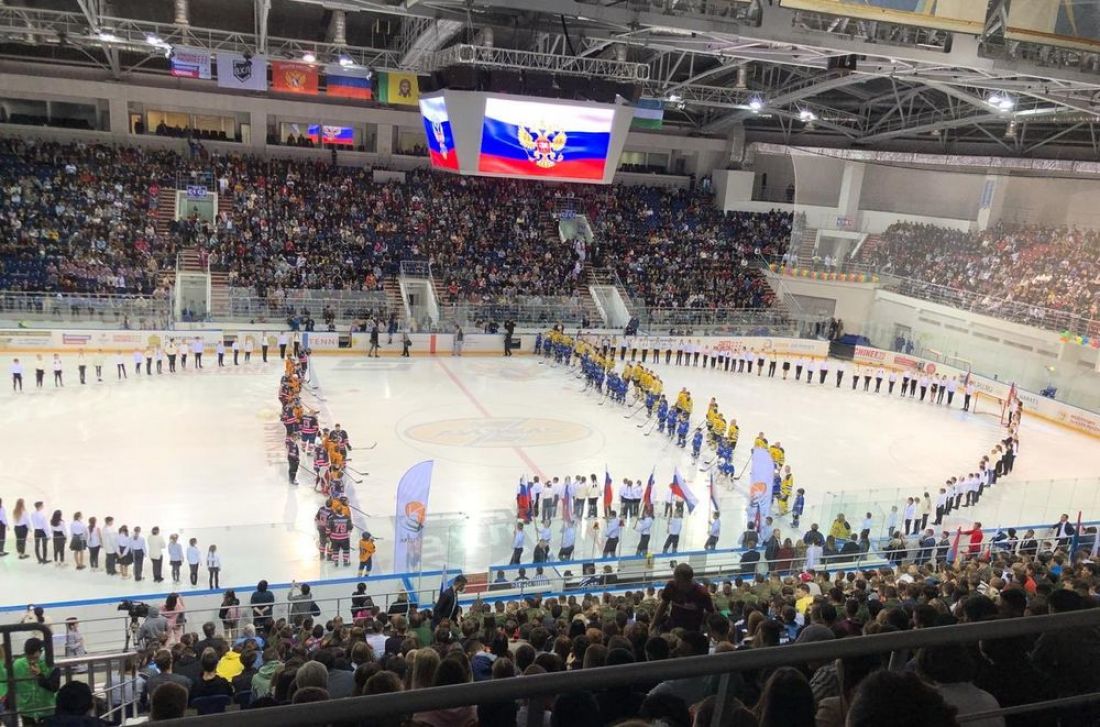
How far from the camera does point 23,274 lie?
27359 mm

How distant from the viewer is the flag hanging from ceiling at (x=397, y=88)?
26.6 m

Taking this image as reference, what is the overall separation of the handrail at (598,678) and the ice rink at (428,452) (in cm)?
995

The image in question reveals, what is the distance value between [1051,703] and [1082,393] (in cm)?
2929

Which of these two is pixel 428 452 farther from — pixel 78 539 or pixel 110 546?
pixel 78 539

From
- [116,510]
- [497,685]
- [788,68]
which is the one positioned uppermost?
[788,68]

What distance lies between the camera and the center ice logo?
63.7 feet

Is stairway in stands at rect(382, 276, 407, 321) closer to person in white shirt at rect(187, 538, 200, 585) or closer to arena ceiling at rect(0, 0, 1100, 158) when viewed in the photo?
arena ceiling at rect(0, 0, 1100, 158)

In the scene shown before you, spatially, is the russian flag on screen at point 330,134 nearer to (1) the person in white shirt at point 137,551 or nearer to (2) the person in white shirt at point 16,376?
(2) the person in white shirt at point 16,376

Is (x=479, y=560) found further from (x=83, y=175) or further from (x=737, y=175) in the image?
(x=737, y=175)

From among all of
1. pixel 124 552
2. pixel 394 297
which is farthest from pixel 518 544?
pixel 394 297

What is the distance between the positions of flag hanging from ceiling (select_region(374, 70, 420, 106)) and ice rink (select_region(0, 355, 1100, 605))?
8.45 m

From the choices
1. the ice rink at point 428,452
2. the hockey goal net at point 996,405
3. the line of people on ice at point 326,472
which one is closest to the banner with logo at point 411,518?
the ice rink at point 428,452

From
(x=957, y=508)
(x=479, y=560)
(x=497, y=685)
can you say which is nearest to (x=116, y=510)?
(x=479, y=560)

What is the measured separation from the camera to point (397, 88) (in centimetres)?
2667
